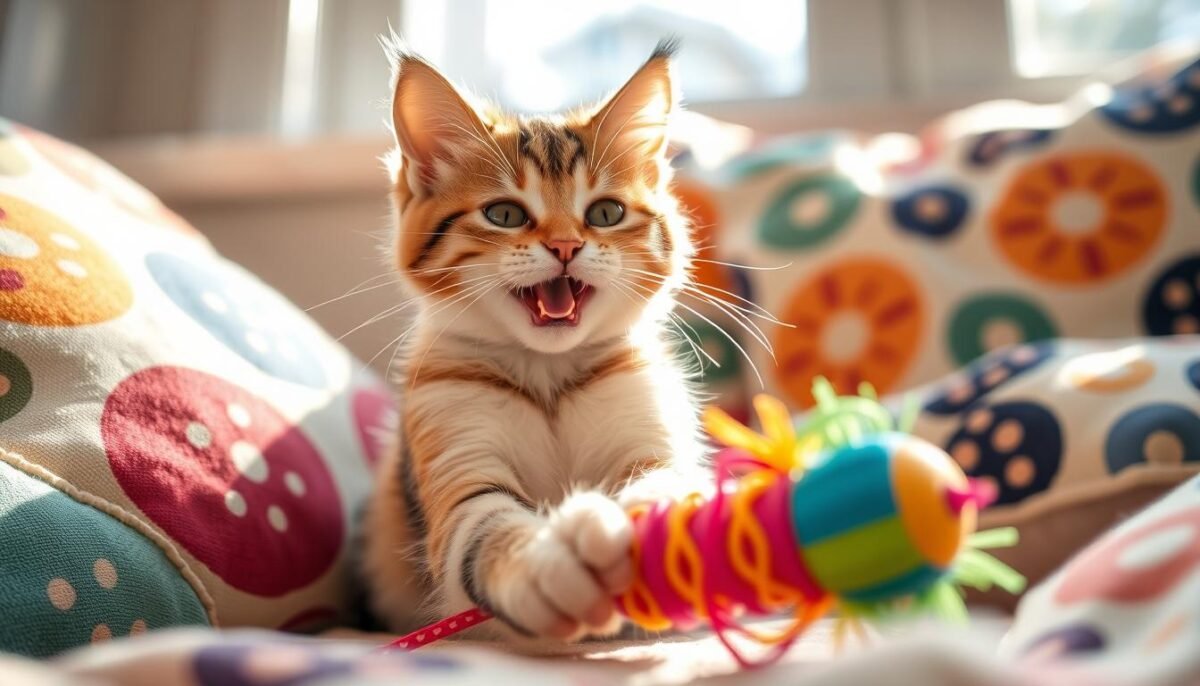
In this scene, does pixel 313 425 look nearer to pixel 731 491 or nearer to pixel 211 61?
pixel 731 491

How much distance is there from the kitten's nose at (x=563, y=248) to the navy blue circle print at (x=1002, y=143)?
2.76 ft

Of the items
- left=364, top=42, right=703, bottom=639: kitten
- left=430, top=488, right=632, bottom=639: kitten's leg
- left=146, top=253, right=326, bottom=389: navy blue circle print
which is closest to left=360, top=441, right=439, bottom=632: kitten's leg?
left=364, top=42, right=703, bottom=639: kitten

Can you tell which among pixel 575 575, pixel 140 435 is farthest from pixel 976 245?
pixel 140 435

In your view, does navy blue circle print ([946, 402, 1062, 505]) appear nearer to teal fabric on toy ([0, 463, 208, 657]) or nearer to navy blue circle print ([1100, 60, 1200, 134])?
navy blue circle print ([1100, 60, 1200, 134])

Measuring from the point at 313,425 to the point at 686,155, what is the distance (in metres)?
0.82

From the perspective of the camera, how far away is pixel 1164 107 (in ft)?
4.25

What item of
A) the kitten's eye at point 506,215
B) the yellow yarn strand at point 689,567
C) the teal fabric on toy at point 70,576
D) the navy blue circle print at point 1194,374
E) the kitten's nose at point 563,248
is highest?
the kitten's eye at point 506,215

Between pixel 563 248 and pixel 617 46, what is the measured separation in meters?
1.38

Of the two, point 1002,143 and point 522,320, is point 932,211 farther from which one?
point 522,320

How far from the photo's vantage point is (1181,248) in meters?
1.23

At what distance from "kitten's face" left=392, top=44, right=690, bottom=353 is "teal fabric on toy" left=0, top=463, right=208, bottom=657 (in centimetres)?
36

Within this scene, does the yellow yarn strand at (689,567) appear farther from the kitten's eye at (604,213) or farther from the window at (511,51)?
the window at (511,51)

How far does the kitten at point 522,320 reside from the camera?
2.75ft

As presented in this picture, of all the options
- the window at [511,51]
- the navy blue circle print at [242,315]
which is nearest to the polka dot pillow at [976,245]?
the window at [511,51]
